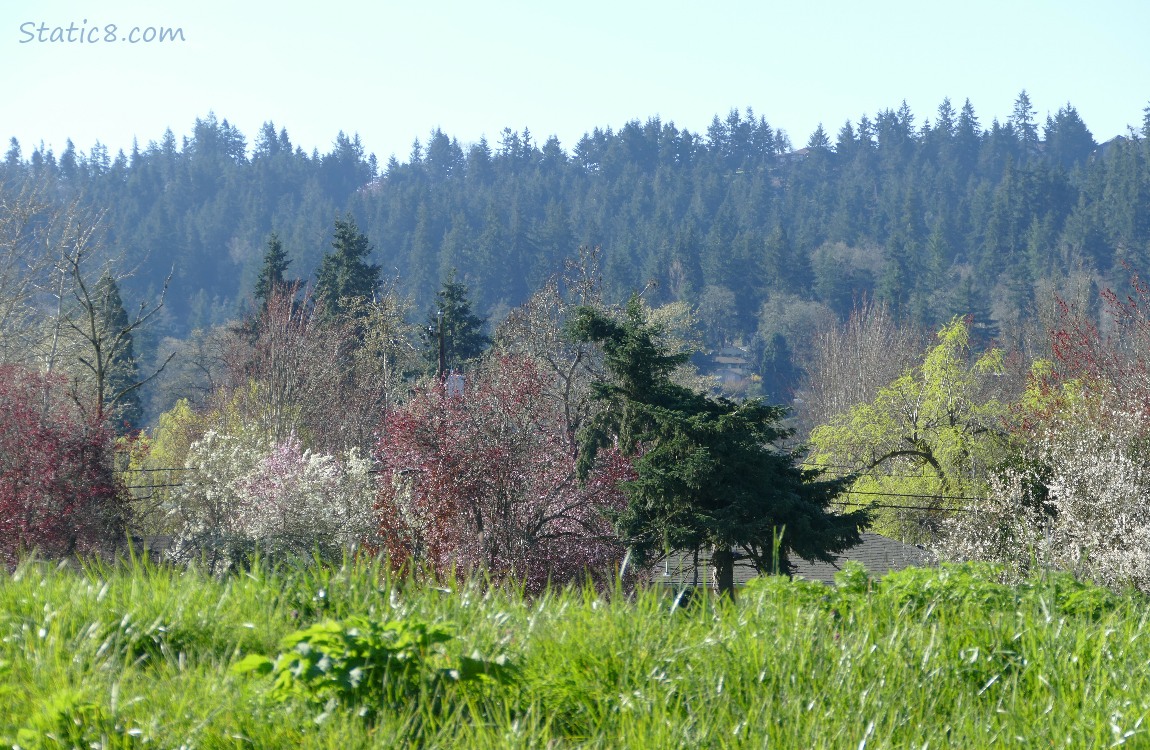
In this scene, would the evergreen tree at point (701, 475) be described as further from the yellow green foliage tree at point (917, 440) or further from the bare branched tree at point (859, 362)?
the bare branched tree at point (859, 362)

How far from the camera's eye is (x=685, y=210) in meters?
138

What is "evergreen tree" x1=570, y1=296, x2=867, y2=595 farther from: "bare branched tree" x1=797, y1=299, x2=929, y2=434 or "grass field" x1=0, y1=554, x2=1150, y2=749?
"bare branched tree" x1=797, y1=299, x2=929, y2=434

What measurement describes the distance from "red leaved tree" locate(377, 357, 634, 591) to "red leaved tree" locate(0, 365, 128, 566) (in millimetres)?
4636

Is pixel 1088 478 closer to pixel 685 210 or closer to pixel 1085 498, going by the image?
pixel 1085 498

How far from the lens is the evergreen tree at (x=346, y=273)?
5266cm

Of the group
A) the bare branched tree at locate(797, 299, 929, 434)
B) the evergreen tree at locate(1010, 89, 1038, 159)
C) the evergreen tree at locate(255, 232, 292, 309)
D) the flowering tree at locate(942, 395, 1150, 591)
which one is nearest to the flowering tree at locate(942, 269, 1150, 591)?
the flowering tree at locate(942, 395, 1150, 591)

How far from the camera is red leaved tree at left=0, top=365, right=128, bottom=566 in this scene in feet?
59.5

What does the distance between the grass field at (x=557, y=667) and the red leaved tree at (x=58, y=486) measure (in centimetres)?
1482

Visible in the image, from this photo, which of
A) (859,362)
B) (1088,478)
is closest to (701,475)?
(1088,478)

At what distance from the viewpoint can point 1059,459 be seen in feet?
74.1

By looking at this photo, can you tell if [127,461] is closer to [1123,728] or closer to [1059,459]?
[1059,459]

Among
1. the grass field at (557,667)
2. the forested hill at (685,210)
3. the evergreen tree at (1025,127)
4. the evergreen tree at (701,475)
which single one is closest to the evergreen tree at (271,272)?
the forested hill at (685,210)

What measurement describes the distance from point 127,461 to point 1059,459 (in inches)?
849

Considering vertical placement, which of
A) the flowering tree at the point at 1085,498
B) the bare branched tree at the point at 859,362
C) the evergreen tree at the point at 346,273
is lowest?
the flowering tree at the point at 1085,498
